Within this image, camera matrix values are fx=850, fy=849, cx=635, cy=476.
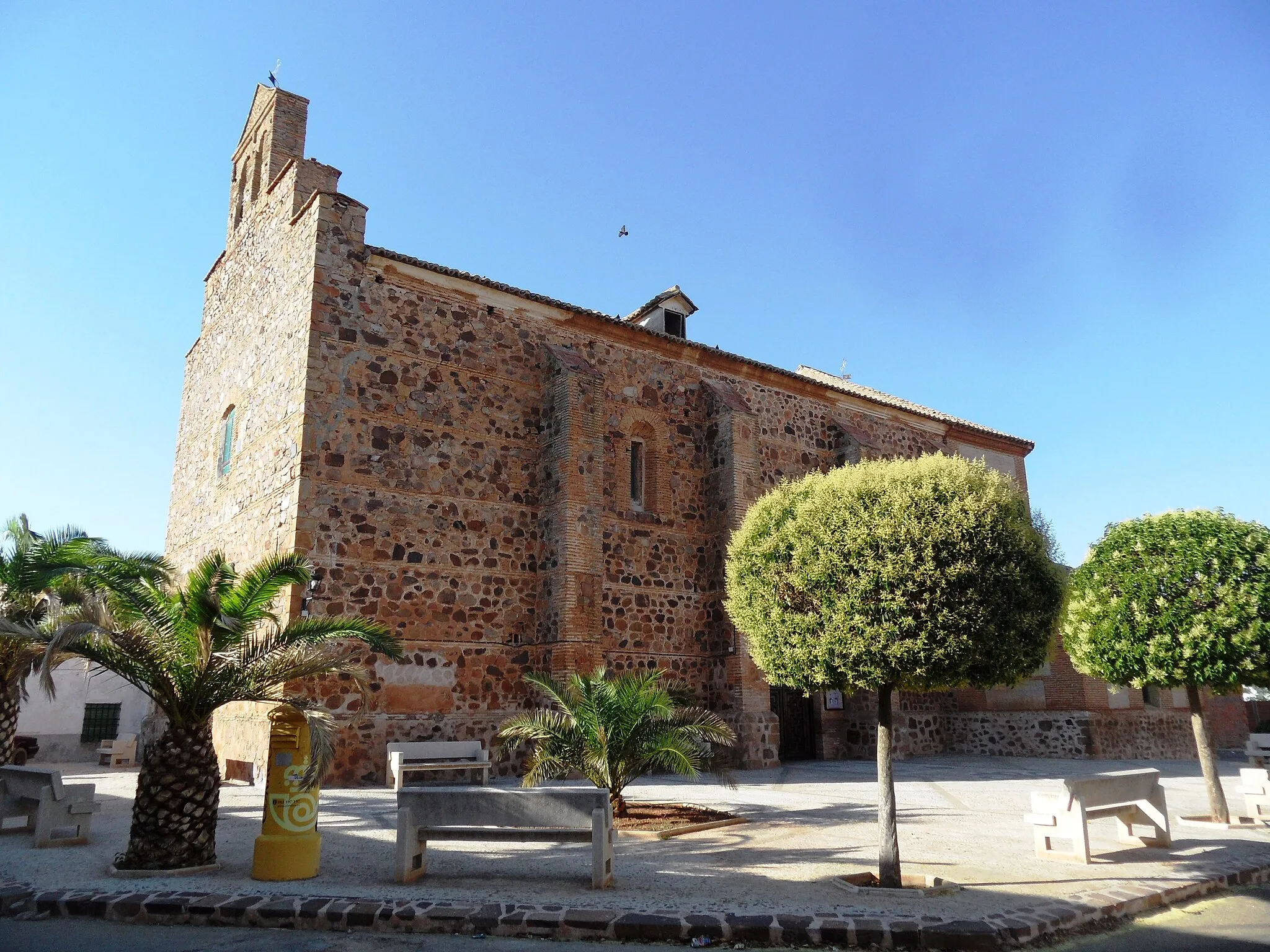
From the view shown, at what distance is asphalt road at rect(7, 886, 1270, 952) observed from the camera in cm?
544

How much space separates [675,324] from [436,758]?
35.9ft

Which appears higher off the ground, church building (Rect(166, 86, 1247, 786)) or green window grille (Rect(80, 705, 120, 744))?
church building (Rect(166, 86, 1247, 786))

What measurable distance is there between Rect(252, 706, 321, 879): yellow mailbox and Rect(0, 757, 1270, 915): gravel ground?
0.18 meters

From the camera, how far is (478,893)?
21.3ft

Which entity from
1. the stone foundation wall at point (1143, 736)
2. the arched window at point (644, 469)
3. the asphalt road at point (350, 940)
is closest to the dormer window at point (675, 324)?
the arched window at point (644, 469)

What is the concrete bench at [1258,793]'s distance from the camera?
33.5ft

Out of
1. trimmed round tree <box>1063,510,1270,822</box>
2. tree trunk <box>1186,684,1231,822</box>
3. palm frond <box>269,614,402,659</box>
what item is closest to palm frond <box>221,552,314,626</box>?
palm frond <box>269,614,402,659</box>

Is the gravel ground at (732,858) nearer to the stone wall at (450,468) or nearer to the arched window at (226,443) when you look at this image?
the stone wall at (450,468)

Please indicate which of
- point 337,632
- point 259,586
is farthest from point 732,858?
point 259,586

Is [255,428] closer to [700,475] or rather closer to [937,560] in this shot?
[700,475]

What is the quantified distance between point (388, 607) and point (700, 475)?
7.34 meters

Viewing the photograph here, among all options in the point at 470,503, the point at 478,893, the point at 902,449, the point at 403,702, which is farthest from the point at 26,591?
the point at 902,449

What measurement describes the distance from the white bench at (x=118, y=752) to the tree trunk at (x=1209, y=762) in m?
19.8

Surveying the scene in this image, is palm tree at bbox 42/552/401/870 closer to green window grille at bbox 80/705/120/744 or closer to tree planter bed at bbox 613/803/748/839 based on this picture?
tree planter bed at bbox 613/803/748/839
